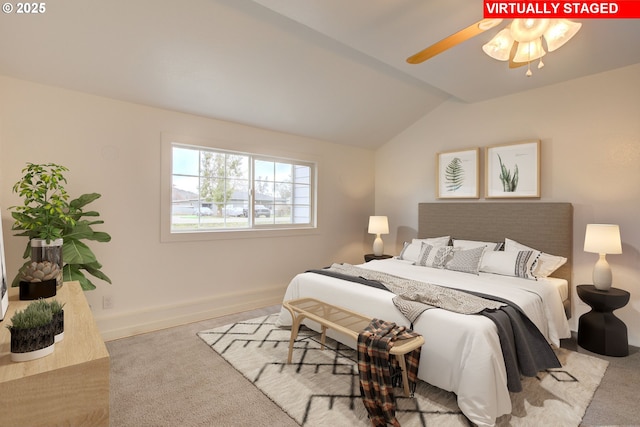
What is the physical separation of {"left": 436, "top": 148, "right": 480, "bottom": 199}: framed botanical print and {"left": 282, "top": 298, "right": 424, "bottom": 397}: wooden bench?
8.28 feet

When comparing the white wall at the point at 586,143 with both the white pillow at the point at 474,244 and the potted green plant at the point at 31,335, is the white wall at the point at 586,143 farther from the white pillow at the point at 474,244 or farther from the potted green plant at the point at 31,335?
the potted green plant at the point at 31,335

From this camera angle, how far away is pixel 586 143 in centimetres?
328

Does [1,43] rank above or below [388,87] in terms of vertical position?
below

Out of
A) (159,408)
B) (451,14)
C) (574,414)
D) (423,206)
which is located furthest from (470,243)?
(159,408)

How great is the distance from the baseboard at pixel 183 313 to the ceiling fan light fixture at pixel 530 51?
11.4 feet

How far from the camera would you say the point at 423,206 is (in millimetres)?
4496

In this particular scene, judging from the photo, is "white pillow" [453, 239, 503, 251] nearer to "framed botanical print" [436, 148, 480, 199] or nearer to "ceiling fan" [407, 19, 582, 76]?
"framed botanical print" [436, 148, 480, 199]

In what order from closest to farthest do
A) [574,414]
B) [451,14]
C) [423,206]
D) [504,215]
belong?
[574,414] < [451,14] < [504,215] < [423,206]

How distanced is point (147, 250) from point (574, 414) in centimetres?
363

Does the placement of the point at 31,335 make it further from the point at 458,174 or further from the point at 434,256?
the point at 458,174

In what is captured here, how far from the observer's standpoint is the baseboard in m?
3.05

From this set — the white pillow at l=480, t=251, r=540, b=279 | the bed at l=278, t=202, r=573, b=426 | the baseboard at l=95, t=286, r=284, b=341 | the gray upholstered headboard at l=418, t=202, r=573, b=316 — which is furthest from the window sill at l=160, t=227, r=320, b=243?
the white pillow at l=480, t=251, r=540, b=279

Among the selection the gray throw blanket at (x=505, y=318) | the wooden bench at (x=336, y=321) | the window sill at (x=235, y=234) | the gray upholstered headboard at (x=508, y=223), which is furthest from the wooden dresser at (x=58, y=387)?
the gray upholstered headboard at (x=508, y=223)

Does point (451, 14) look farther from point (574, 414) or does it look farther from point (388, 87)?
point (574, 414)
